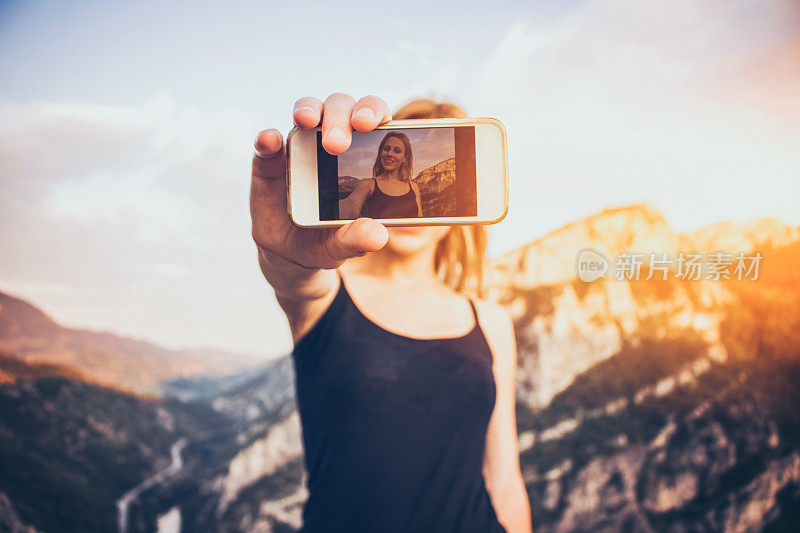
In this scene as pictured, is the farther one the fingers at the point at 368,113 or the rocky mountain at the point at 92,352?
the rocky mountain at the point at 92,352

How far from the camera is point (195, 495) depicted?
7934 mm

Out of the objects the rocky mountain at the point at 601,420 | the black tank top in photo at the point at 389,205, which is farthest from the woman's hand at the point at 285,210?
the rocky mountain at the point at 601,420

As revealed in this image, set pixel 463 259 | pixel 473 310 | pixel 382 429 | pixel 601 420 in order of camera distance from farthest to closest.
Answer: pixel 601 420, pixel 463 259, pixel 473 310, pixel 382 429

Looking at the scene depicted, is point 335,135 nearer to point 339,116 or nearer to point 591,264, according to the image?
point 339,116

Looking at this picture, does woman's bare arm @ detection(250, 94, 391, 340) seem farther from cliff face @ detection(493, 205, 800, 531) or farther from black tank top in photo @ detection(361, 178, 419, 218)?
cliff face @ detection(493, 205, 800, 531)

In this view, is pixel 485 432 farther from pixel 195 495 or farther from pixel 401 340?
pixel 195 495

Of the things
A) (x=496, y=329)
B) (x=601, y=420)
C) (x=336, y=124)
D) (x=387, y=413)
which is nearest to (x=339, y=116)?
(x=336, y=124)

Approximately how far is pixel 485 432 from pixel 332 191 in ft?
4.89

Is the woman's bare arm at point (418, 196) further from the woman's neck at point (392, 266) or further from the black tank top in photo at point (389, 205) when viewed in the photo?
the woman's neck at point (392, 266)

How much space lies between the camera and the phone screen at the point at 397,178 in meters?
1.21

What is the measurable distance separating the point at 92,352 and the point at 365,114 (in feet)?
23.4

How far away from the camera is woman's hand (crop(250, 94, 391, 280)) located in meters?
1.06

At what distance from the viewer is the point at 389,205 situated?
1221 mm

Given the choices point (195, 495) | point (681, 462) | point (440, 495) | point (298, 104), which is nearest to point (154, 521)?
point (195, 495)
